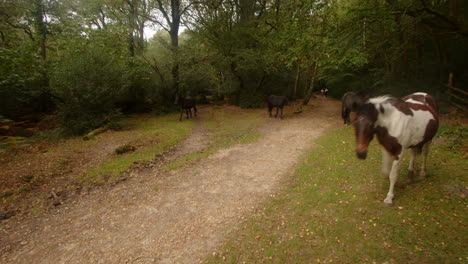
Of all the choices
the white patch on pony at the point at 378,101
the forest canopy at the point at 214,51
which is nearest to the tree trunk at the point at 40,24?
the forest canopy at the point at 214,51

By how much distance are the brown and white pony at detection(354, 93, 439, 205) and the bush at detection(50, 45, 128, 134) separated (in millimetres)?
14480

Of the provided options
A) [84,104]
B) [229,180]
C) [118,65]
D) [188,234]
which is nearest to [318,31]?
[229,180]

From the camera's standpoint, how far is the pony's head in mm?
3529

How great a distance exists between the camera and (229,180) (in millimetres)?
6301

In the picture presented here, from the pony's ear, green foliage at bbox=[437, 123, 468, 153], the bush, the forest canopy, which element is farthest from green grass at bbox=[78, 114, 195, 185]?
green foliage at bbox=[437, 123, 468, 153]

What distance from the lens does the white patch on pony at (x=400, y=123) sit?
380 cm

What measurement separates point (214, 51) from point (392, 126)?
61.3ft

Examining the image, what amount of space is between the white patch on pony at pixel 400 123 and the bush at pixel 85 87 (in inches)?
579

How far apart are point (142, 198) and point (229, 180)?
2618 mm

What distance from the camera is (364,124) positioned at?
11.7ft

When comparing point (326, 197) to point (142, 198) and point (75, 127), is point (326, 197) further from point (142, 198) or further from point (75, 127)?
point (75, 127)

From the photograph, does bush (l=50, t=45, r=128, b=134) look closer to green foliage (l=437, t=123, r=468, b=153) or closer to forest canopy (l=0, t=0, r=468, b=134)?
forest canopy (l=0, t=0, r=468, b=134)

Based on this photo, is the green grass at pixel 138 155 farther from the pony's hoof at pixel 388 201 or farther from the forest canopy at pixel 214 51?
the pony's hoof at pixel 388 201

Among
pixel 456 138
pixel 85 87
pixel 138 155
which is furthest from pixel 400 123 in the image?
pixel 85 87
